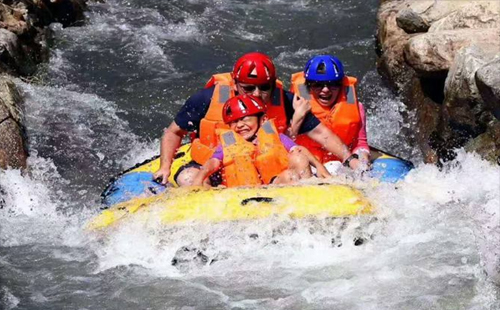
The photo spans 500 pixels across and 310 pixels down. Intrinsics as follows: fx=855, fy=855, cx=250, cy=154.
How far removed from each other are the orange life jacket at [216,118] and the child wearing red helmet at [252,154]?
1.09 ft

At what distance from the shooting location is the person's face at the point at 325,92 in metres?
7.85

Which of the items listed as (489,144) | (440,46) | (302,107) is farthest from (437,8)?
(302,107)

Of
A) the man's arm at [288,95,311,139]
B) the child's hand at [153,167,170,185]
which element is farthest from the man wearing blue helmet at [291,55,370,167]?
the child's hand at [153,167,170,185]

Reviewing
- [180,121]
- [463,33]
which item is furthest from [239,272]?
[463,33]

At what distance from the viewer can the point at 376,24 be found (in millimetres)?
12781

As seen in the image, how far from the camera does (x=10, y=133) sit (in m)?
8.59

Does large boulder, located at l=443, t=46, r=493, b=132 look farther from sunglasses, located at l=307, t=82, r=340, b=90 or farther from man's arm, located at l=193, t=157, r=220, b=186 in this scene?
man's arm, located at l=193, t=157, r=220, b=186

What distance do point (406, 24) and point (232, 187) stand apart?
5036 mm

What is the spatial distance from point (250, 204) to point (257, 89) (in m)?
1.44

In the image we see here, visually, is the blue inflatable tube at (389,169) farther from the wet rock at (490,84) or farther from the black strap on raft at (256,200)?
the black strap on raft at (256,200)

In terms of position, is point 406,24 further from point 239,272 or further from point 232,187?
point 239,272

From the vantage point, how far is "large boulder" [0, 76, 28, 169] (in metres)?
8.38

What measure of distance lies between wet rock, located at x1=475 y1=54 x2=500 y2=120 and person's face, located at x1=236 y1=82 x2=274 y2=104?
1.92 metres

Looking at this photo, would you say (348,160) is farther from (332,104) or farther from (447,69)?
(447,69)
